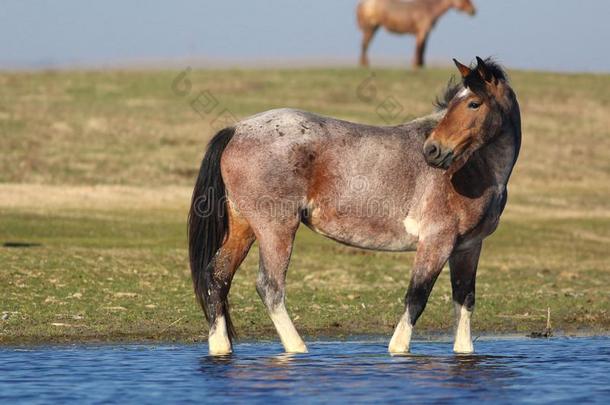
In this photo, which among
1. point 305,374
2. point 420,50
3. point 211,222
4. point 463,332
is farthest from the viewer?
point 420,50

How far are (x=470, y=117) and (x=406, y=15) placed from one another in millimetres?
34375

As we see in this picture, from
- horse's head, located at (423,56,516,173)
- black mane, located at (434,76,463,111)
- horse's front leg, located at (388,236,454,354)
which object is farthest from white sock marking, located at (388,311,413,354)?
black mane, located at (434,76,463,111)

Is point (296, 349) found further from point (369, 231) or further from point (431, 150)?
point (431, 150)

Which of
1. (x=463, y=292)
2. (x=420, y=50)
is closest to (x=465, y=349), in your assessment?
(x=463, y=292)

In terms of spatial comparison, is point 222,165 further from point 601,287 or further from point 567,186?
point 567,186

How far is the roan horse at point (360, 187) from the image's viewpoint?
438 inches

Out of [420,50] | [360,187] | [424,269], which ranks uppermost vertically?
[420,50]

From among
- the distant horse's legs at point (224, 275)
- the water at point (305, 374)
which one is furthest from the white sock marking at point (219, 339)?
the water at point (305, 374)

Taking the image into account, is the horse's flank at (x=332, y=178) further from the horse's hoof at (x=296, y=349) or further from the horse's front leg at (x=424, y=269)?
the horse's hoof at (x=296, y=349)

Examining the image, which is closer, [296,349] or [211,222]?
[296,349]

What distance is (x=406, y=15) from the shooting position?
4481cm

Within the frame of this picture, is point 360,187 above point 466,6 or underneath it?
underneath

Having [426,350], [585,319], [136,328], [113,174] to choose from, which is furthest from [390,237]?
[113,174]

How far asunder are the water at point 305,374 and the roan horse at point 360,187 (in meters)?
0.51
